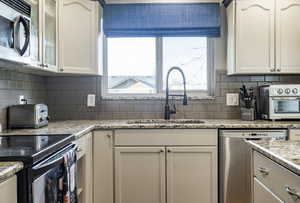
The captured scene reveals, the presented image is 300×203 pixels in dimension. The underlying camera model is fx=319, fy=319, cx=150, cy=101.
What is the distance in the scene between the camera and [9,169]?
1.17 metres

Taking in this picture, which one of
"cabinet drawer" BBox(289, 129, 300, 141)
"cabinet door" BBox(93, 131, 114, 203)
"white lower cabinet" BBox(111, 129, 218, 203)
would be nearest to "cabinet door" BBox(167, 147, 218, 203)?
"white lower cabinet" BBox(111, 129, 218, 203)

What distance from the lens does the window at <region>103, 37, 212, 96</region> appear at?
11.7ft

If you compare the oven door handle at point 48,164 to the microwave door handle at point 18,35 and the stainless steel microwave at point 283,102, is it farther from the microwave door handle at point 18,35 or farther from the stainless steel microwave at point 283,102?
the stainless steel microwave at point 283,102

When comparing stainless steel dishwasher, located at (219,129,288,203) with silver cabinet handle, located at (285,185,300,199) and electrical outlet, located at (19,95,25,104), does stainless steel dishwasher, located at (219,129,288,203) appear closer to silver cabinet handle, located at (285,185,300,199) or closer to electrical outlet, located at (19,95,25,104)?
silver cabinet handle, located at (285,185,300,199)

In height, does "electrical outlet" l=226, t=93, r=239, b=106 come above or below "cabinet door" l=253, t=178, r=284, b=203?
above

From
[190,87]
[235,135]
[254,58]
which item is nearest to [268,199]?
[235,135]

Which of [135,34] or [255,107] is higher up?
[135,34]

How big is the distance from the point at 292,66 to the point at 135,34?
5.36 ft

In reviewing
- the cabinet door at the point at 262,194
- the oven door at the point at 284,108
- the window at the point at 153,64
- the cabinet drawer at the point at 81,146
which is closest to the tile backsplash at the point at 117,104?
the window at the point at 153,64

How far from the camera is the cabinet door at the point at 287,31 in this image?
123 inches

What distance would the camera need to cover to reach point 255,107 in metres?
3.30

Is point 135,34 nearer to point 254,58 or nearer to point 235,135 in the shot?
point 254,58

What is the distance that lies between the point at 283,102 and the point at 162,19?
1.48m

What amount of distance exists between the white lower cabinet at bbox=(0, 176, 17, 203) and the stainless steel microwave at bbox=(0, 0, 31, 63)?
76 cm
